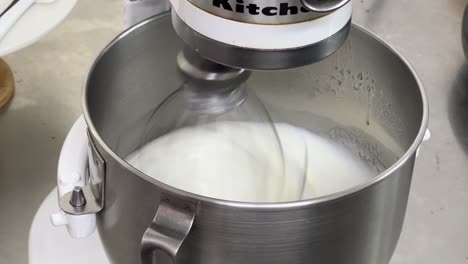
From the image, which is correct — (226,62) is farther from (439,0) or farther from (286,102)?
(439,0)

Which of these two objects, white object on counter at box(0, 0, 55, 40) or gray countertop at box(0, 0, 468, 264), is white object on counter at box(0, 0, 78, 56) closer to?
white object on counter at box(0, 0, 55, 40)

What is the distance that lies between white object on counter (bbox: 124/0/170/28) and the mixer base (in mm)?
152

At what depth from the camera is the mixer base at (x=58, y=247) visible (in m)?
0.49

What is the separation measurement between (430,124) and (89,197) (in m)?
0.35

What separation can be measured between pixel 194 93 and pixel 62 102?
29cm

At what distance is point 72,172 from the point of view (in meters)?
0.46

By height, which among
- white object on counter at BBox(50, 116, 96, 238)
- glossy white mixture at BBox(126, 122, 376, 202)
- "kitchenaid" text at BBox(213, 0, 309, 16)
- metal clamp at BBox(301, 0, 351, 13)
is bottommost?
glossy white mixture at BBox(126, 122, 376, 202)

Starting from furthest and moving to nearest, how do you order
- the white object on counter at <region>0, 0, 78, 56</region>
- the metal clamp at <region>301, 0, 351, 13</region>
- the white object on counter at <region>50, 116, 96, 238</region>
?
the white object on counter at <region>0, 0, 78, 56</region> → the white object on counter at <region>50, 116, 96, 238</region> → the metal clamp at <region>301, 0, 351, 13</region>

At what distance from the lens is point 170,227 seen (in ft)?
1.18

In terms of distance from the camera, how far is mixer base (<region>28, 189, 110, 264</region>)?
49 cm

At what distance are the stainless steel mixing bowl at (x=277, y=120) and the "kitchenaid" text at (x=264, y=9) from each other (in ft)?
0.30

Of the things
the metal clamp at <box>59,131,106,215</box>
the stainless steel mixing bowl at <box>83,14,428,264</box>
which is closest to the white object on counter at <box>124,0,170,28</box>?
the stainless steel mixing bowl at <box>83,14,428,264</box>

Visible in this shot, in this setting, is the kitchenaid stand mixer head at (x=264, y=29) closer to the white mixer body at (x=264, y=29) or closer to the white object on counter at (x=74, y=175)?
the white mixer body at (x=264, y=29)

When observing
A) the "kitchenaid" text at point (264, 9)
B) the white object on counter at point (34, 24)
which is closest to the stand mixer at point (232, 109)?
the "kitchenaid" text at point (264, 9)
